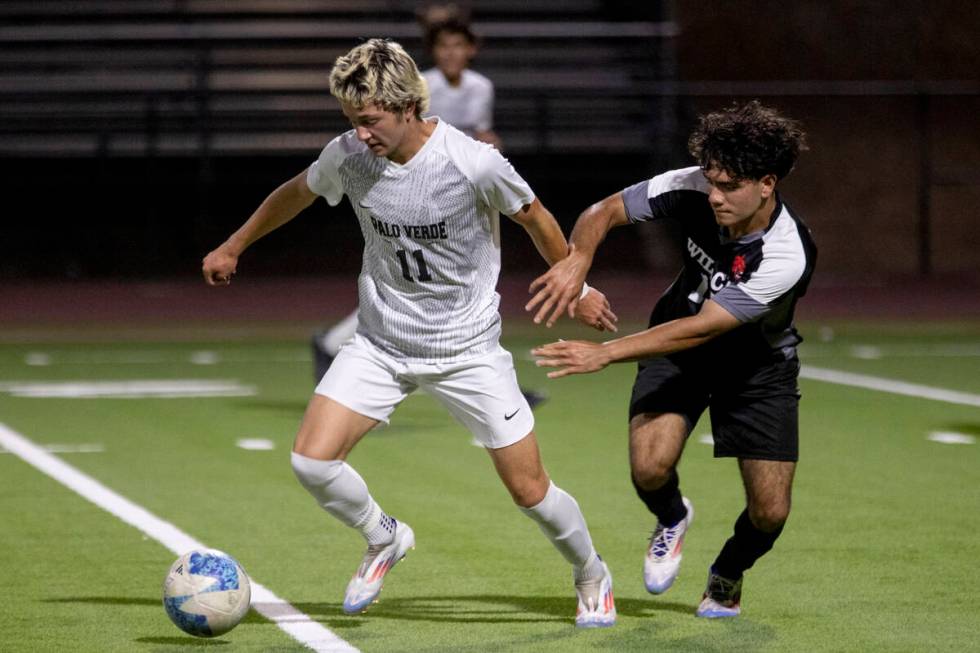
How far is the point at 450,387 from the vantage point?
593 centimetres

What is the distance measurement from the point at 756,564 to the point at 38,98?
50.0 ft

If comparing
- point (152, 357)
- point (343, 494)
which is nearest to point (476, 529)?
point (343, 494)

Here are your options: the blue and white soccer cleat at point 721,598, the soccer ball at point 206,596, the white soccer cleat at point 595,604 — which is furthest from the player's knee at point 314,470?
the blue and white soccer cleat at point 721,598

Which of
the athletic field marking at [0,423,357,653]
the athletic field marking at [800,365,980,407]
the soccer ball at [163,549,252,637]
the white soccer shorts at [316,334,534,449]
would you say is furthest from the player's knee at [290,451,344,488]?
the athletic field marking at [800,365,980,407]

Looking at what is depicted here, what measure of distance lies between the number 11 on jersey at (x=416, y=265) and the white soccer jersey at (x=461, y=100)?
4892 millimetres

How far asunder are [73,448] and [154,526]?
2.24m

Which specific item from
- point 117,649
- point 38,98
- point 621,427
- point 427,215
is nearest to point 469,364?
point 427,215

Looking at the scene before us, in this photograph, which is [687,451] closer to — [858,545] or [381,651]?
[858,545]

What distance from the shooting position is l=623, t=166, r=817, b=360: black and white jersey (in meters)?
5.80

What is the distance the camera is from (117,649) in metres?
5.64

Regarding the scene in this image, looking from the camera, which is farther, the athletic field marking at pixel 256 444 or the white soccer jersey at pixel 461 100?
the white soccer jersey at pixel 461 100

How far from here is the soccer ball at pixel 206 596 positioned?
5621mm

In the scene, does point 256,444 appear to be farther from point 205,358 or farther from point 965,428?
point 205,358

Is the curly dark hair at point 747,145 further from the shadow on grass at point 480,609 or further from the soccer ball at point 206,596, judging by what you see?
the soccer ball at point 206,596
